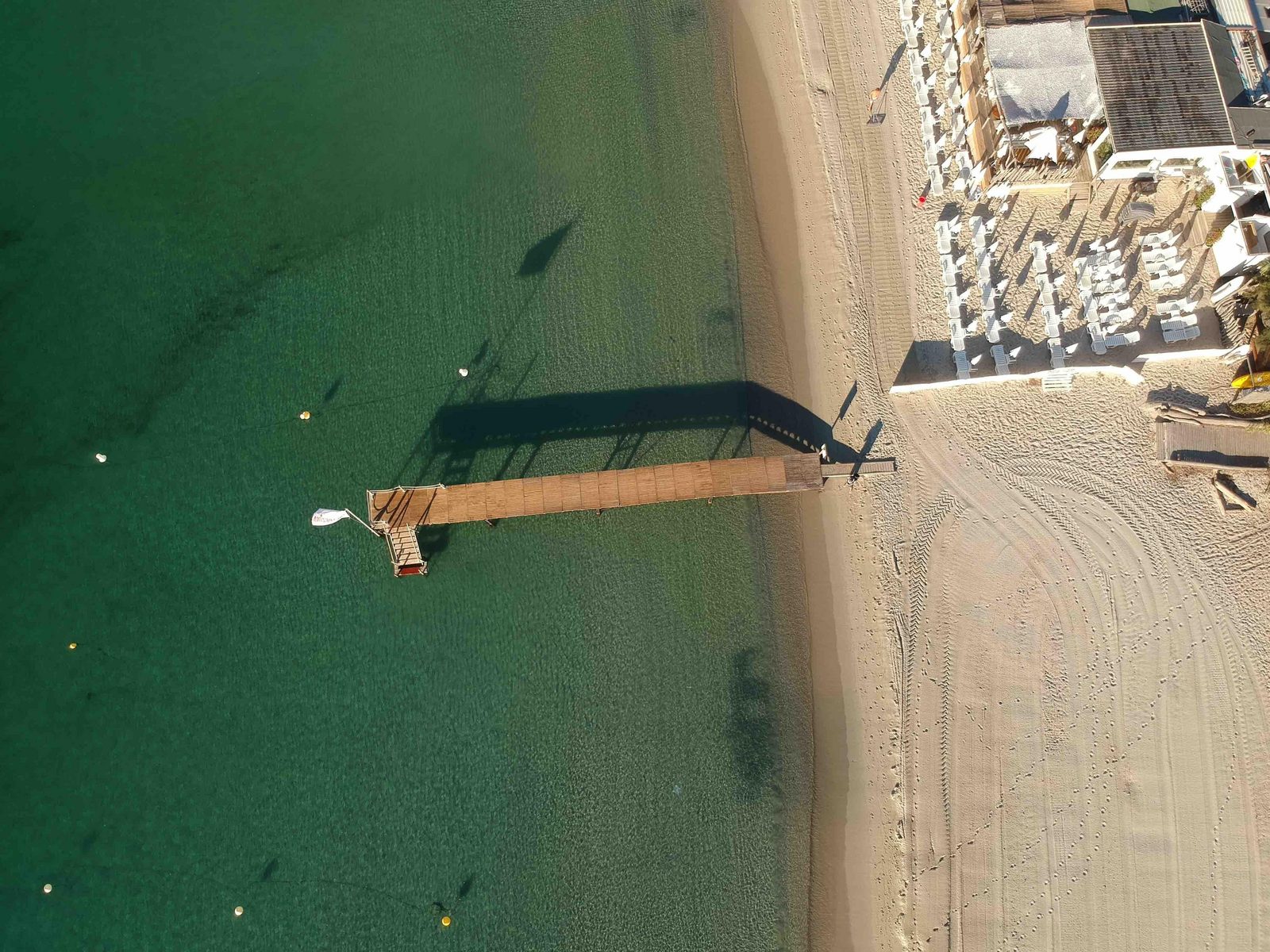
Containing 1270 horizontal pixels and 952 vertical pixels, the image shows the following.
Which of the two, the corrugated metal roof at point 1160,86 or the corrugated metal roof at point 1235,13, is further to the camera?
the corrugated metal roof at point 1235,13

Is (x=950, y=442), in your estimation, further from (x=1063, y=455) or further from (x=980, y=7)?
(x=980, y=7)

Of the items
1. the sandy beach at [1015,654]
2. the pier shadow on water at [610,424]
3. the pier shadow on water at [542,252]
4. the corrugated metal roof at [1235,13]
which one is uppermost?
the corrugated metal roof at [1235,13]

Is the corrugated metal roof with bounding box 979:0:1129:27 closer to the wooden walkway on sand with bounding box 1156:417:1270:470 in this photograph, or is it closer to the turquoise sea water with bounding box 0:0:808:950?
the turquoise sea water with bounding box 0:0:808:950

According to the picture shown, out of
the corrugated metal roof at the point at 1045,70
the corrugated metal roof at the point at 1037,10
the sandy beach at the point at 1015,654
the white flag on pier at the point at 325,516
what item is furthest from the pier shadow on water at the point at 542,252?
the corrugated metal roof at the point at 1037,10

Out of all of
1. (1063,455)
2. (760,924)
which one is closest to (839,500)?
(1063,455)

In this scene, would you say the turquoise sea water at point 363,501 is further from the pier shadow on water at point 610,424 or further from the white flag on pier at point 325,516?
the white flag on pier at point 325,516

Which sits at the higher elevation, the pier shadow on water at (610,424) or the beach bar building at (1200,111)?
the beach bar building at (1200,111)
